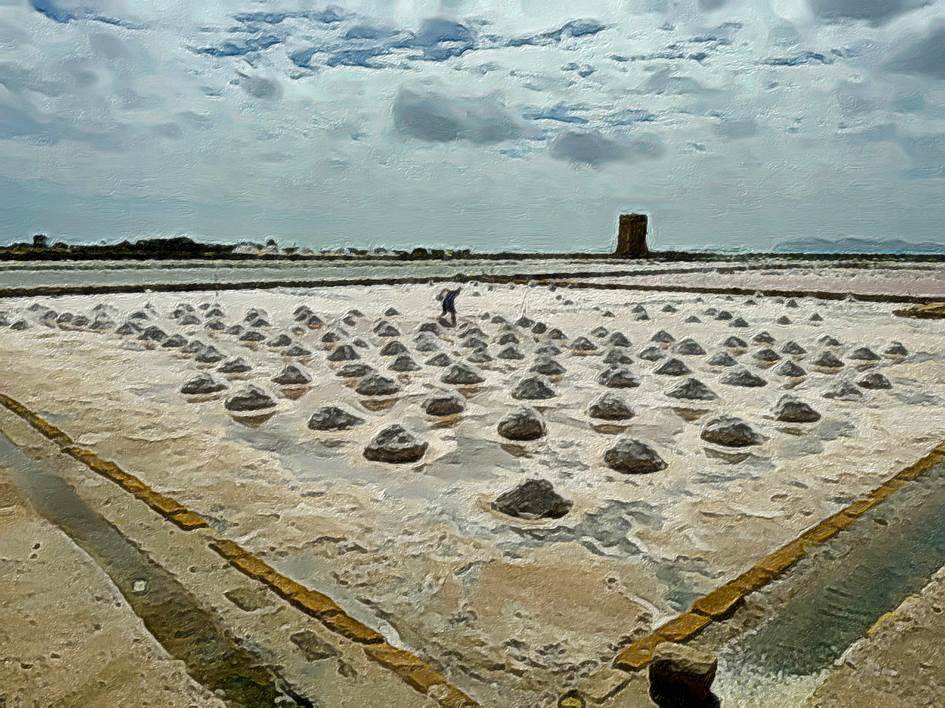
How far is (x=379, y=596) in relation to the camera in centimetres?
258

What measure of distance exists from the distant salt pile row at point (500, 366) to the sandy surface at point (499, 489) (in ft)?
0.38

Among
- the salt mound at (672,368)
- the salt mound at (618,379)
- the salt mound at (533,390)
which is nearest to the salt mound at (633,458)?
the salt mound at (533,390)

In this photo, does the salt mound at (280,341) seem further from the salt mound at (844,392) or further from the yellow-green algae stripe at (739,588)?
the yellow-green algae stripe at (739,588)

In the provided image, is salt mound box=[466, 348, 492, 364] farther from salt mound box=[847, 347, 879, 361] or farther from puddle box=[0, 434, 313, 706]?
puddle box=[0, 434, 313, 706]

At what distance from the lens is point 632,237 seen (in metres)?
40.6

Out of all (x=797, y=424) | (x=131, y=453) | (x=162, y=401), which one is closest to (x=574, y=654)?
(x=131, y=453)

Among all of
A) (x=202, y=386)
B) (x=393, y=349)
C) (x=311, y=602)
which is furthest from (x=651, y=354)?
(x=311, y=602)

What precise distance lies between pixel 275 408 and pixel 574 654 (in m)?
4.04

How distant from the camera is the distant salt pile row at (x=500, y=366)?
15.6ft

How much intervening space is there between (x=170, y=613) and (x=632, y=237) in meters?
40.0

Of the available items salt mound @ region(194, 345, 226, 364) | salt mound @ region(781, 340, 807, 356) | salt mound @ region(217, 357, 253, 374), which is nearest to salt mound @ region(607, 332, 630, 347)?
salt mound @ region(781, 340, 807, 356)

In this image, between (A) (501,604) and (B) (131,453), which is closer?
(A) (501,604)

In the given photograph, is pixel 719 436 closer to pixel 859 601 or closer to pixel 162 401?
pixel 859 601

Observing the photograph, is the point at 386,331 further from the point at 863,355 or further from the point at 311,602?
the point at 311,602
